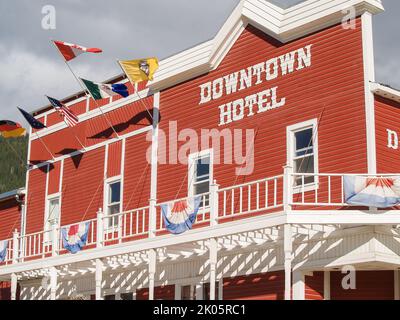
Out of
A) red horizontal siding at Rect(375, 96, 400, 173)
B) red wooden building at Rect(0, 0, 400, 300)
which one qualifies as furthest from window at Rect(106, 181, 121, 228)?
red horizontal siding at Rect(375, 96, 400, 173)

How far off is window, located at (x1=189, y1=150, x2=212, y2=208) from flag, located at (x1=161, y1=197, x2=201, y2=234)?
3.55 meters

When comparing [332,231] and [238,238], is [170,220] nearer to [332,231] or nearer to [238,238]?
[238,238]

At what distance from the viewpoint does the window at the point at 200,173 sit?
28016 mm

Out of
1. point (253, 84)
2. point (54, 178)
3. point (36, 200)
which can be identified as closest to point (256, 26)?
point (253, 84)

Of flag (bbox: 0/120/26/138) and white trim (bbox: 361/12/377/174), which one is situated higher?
flag (bbox: 0/120/26/138)

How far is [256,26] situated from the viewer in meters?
27.1

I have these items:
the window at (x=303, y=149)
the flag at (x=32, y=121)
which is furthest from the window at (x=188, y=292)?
the flag at (x=32, y=121)

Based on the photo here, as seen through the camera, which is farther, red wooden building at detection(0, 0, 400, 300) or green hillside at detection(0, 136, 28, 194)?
green hillside at detection(0, 136, 28, 194)

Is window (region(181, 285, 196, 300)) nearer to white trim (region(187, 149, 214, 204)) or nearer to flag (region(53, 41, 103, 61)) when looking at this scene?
white trim (region(187, 149, 214, 204))

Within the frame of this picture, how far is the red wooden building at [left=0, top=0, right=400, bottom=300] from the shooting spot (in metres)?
23.0

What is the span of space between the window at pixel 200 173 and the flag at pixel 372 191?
24.7ft

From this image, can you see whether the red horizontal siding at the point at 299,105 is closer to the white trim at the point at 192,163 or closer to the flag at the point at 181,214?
the white trim at the point at 192,163

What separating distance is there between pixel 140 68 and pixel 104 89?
2.22 m

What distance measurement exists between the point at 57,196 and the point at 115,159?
4292 millimetres
